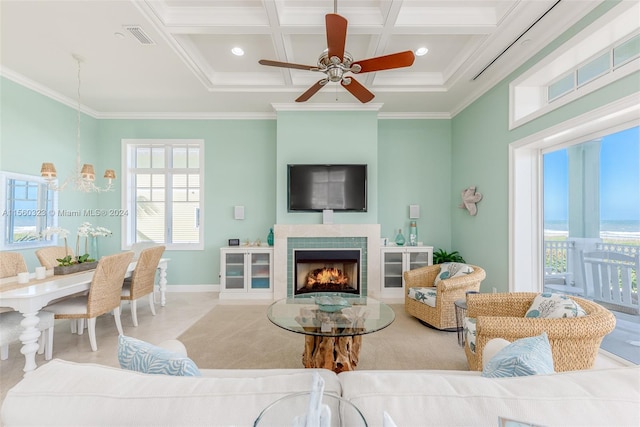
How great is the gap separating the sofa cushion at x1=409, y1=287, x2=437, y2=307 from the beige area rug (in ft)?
0.98

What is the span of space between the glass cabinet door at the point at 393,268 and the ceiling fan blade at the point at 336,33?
10.1 feet

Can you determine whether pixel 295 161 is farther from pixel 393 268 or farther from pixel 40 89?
pixel 40 89

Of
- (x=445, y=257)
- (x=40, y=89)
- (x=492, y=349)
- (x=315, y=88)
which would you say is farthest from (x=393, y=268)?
(x=40, y=89)

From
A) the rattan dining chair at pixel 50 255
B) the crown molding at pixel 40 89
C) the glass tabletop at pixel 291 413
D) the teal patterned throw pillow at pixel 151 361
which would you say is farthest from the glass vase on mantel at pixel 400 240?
the crown molding at pixel 40 89

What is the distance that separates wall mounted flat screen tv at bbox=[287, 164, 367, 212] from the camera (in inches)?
175

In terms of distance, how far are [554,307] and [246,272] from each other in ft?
12.2

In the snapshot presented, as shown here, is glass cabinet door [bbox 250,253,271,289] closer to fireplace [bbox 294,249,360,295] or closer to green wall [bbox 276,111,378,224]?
fireplace [bbox 294,249,360,295]

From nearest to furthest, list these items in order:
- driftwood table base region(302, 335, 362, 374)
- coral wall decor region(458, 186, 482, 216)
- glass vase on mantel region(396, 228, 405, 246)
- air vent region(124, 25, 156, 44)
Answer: driftwood table base region(302, 335, 362, 374), air vent region(124, 25, 156, 44), coral wall decor region(458, 186, 482, 216), glass vase on mantel region(396, 228, 405, 246)

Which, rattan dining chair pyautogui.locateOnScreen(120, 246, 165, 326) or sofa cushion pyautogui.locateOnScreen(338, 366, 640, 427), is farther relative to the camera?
rattan dining chair pyautogui.locateOnScreen(120, 246, 165, 326)

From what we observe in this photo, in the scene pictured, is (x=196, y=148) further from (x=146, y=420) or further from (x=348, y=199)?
(x=146, y=420)

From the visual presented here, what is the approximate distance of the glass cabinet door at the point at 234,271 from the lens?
4.45 m

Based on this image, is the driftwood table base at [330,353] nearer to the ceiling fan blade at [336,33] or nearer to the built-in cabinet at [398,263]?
the ceiling fan blade at [336,33]

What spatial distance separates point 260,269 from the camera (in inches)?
176

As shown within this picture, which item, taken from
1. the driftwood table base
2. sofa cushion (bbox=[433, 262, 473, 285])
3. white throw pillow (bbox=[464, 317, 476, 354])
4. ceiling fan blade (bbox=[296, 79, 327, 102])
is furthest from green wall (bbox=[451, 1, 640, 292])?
the driftwood table base
